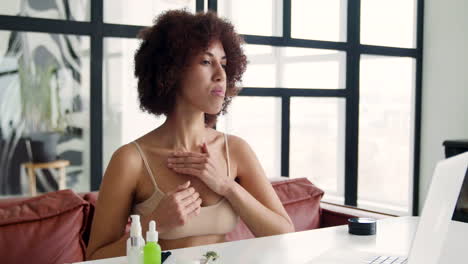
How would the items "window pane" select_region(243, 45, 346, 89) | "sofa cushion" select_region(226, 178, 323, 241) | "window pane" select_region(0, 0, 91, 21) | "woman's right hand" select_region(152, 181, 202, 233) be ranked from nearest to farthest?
"woman's right hand" select_region(152, 181, 202, 233), "sofa cushion" select_region(226, 178, 323, 241), "window pane" select_region(0, 0, 91, 21), "window pane" select_region(243, 45, 346, 89)

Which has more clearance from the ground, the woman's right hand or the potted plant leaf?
the potted plant leaf

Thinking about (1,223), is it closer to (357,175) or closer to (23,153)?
(23,153)

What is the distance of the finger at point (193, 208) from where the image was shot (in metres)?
1.74

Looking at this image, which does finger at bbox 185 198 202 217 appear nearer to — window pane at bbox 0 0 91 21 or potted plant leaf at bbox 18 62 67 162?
potted plant leaf at bbox 18 62 67 162

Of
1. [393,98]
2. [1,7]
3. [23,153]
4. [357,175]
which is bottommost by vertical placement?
[357,175]

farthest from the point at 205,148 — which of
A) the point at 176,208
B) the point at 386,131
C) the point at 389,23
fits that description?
the point at 389,23

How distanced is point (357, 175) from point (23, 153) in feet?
9.57

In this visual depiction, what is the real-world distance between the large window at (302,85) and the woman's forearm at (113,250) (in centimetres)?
202

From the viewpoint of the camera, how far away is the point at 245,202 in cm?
191

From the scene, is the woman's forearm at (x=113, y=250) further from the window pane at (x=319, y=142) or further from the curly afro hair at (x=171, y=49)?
the window pane at (x=319, y=142)

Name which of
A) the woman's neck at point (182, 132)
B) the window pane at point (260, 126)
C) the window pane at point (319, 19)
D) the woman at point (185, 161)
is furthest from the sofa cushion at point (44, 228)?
the window pane at point (319, 19)

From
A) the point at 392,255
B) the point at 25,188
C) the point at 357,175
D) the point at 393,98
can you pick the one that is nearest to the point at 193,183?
the point at 392,255

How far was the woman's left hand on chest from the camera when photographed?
1.87 meters

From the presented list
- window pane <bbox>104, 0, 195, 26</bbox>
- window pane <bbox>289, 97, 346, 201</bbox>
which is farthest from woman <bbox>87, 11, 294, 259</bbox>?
window pane <bbox>289, 97, 346, 201</bbox>
